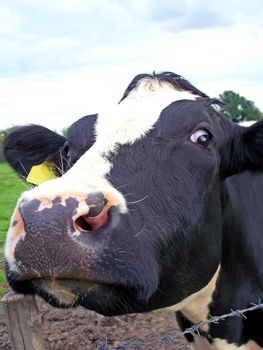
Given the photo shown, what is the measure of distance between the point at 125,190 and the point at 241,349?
69.8 inches

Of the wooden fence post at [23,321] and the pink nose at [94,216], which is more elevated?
the pink nose at [94,216]

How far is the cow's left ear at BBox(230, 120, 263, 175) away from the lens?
11.1ft

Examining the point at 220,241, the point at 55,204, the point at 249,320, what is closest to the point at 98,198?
the point at 55,204

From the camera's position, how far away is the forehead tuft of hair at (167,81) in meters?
3.52

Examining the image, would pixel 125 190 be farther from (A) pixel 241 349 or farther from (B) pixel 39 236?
(A) pixel 241 349

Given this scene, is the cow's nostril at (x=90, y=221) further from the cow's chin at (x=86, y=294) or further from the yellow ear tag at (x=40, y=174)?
the yellow ear tag at (x=40, y=174)

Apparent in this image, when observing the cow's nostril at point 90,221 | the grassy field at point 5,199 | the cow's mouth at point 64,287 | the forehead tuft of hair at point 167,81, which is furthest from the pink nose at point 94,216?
the grassy field at point 5,199

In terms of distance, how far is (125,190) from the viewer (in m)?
2.49

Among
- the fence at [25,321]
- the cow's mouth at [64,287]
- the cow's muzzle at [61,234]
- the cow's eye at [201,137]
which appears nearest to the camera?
the cow's muzzle at [61,234]

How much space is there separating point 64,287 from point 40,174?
140 cm

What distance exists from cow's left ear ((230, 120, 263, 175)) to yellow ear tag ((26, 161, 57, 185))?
116 centimetres

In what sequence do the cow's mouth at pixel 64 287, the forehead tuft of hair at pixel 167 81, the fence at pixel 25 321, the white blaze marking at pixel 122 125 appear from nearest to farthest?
the cow's mouth at pixel 64 287, the white blaze marking at pixel 122 125, the fence at pixel 25 321, the forehead tuft of hair at pixel 167 81

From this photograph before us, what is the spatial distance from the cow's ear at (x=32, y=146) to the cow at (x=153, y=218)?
0.05 feet

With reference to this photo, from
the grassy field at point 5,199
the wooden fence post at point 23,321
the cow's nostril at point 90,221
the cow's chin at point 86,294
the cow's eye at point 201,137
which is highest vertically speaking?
the cow's eye at point 201,137
